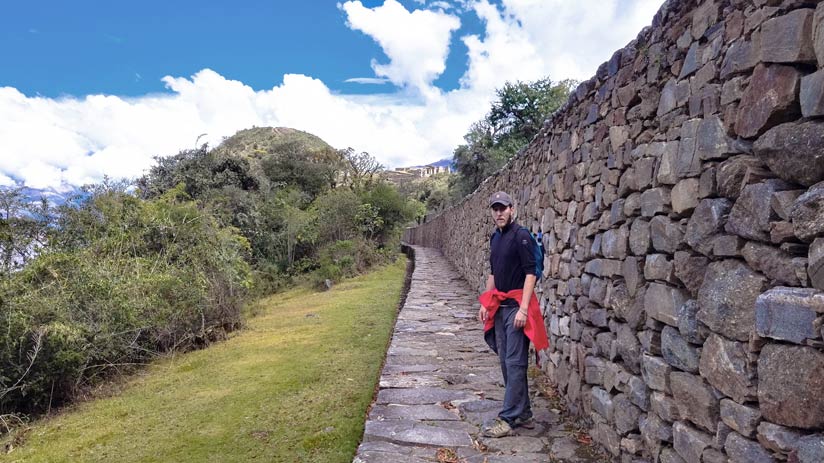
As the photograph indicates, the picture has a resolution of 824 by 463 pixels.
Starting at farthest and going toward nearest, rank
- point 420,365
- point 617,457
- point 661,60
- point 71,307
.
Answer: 1. point 71,307
2. point 420,365
3. point 617,457
4. point 661,60

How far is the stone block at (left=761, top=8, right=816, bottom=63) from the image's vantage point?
5.42ft

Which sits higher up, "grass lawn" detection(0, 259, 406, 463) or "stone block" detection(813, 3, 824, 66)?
"stone block" detection(813, 3, 824, 66)

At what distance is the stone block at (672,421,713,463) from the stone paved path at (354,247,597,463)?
102 cm

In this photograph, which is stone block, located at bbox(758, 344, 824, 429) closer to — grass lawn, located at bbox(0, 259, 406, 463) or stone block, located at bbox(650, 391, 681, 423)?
stone block, located at bbox(650, 391, 681, 423)

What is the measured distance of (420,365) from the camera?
17.7 ft

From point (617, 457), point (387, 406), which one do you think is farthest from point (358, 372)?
point (617, 457)

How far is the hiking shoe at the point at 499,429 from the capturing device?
11.7ft

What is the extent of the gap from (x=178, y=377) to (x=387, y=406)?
11.8 feet

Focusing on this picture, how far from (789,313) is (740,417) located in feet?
1.64

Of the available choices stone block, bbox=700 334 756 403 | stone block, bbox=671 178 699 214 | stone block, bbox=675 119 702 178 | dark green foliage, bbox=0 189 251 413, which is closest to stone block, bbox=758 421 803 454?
stone block, bbox=700 334 756 403

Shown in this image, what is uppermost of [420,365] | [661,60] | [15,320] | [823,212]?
[661,60]

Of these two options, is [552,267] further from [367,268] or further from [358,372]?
[367,268]

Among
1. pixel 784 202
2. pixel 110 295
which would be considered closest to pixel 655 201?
pixel 784 202

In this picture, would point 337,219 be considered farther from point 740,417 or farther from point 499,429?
point 740,417
